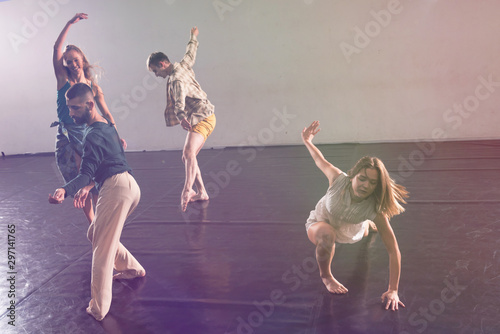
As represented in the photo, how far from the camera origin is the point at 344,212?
2568 millimetres

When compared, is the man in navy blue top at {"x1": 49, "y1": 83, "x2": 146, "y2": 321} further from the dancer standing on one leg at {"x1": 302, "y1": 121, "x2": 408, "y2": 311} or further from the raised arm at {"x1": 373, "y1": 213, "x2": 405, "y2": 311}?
the raised arm at {"x1": 373, "y1": 213, "x2": 405, "y2": 311}

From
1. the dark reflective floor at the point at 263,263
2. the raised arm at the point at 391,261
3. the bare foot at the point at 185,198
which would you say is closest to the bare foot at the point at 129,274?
the dark reflective floor at the point at 263,263

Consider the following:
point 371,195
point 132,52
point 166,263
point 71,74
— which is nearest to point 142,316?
point 166,263

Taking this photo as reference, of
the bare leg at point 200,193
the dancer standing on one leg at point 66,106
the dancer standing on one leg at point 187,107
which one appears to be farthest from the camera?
the bare leg at point 200,193

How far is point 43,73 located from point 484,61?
7.31m

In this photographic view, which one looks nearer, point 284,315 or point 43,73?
point 284,315

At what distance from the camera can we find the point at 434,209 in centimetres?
389

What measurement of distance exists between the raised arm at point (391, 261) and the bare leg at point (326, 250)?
0.91 feet

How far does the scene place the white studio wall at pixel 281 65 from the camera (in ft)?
21.6

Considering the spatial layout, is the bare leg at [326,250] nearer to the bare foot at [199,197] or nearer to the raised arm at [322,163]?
the raised arm at [322,163]

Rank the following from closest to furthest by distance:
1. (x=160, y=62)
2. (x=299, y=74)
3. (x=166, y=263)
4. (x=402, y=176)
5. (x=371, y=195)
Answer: (x=371, y=195), (x=166, y=263), (x=160, y=62), (x=402, y=176), (x=299, y=74)

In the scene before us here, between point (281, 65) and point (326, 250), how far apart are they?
5.05 metres

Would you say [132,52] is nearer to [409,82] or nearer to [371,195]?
[409,82]

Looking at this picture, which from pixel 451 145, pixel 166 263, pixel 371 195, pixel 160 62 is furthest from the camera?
pixel 451 145
